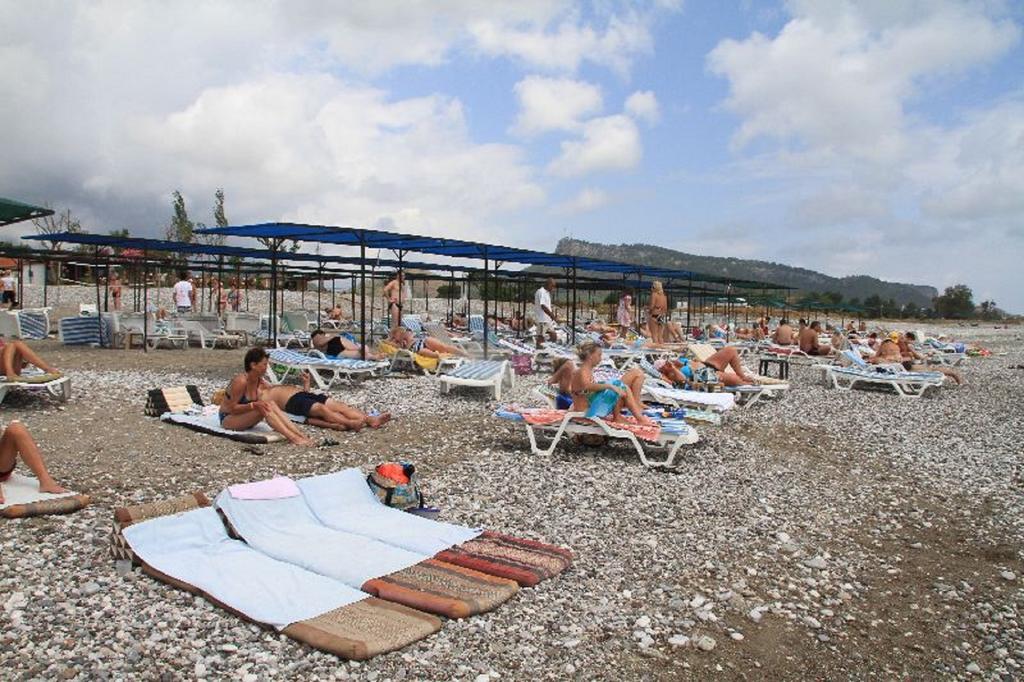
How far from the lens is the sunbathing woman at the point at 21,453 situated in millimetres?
4455

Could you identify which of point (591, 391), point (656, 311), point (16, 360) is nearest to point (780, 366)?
point (656, 311)

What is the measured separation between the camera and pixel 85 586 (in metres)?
3.40

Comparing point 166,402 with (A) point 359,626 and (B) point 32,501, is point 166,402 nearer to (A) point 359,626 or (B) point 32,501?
(B) point 32,501

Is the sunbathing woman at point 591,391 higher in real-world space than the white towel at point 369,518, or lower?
higher

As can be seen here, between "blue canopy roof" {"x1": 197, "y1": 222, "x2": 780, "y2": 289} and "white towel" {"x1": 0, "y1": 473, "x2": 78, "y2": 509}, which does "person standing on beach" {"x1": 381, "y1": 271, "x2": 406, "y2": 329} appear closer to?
"blue canopy roof" {"x1": 197, "y1": 222, "x2": 780, "y2": 289}

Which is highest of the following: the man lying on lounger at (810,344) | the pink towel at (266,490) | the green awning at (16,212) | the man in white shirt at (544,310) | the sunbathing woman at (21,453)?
the green awning at (16,212)

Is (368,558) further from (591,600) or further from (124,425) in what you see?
(124,425)

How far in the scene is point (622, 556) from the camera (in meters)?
4.21

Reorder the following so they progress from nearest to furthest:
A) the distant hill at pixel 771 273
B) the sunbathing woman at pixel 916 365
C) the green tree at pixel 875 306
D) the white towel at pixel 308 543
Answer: the white towel at pixel 308 543, the sunbathing woman at pixel 916 365, the green tree at pixel 875 306, the distant hill at pixel 771 273

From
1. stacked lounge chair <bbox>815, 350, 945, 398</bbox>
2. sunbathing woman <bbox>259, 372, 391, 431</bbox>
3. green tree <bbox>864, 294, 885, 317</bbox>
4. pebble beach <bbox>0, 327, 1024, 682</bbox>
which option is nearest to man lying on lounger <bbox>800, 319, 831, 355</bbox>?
stacked lounge chair <bbox>815, 350, 945, 398</bbox>

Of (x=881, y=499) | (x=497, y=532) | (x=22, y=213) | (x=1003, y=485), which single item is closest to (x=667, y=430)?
(x=881, y=499)

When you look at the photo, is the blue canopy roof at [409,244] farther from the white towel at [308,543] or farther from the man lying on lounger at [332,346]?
the white towel at [308,543]

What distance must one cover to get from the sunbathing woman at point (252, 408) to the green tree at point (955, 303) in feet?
220

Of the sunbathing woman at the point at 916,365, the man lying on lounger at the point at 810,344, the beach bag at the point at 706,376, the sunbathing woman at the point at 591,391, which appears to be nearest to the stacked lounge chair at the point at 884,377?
the sunbathing woman at the point at 916,365
